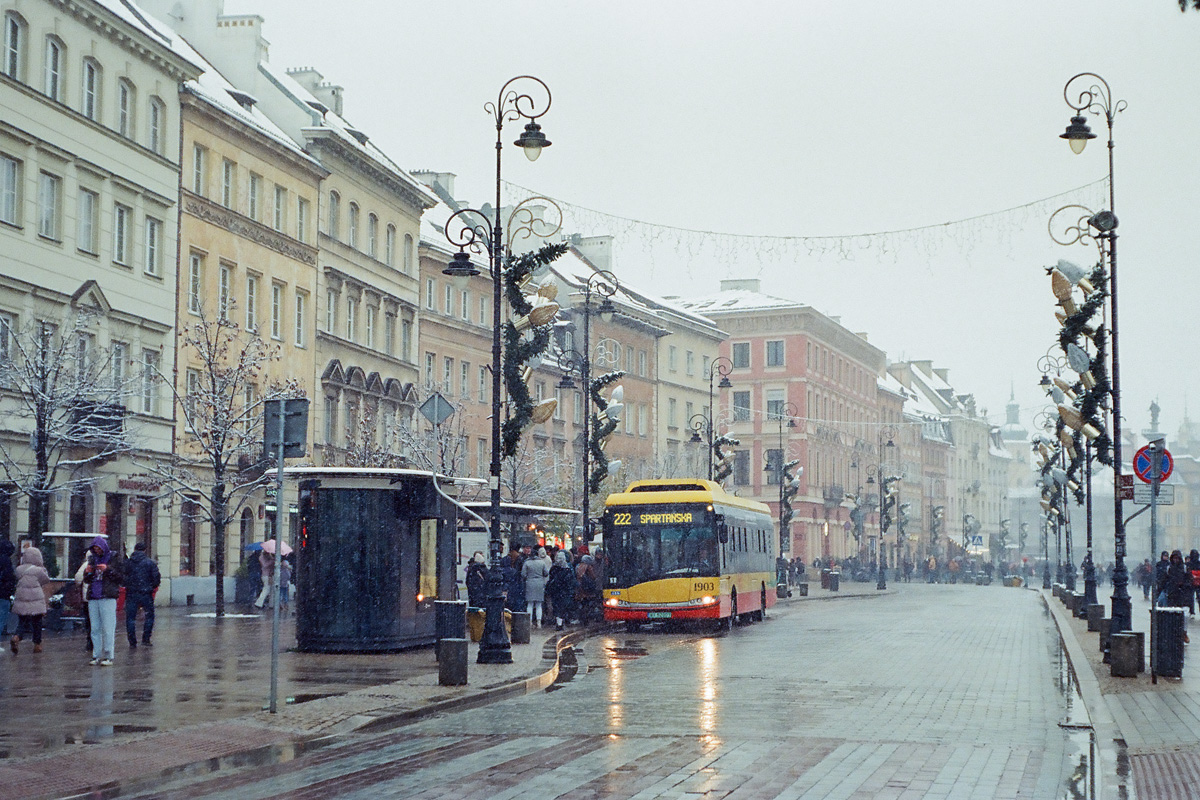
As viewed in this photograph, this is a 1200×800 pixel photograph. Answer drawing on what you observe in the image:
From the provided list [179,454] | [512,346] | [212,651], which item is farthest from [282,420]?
[179,454]

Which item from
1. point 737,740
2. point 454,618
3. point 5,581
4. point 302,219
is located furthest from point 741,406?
point 737,740

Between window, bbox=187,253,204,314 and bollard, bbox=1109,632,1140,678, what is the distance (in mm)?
30406

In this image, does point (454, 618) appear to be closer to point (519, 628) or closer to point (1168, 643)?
point (519, 628)

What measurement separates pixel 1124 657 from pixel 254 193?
3441cm

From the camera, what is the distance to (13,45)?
36.1 meters

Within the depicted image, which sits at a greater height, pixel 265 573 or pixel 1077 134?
pixel 1077 134

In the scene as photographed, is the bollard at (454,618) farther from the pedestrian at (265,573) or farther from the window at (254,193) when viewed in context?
the window at (254,193)

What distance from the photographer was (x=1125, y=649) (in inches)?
783

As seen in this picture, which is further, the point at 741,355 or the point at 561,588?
the point at 741,355

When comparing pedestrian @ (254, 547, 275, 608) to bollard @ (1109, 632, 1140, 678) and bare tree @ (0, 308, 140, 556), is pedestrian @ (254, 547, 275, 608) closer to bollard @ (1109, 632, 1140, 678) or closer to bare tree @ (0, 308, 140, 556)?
bare tree @ (0, 308, 140, 556)

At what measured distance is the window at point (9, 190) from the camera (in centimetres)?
3584

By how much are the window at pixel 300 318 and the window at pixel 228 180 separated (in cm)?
501

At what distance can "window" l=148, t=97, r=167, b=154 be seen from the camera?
42.6 meters

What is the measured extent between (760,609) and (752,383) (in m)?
61.5
